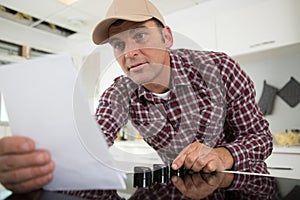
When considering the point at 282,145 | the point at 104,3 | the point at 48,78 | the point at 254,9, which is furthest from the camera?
the point at 104,3

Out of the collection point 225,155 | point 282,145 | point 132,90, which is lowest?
point 282,145

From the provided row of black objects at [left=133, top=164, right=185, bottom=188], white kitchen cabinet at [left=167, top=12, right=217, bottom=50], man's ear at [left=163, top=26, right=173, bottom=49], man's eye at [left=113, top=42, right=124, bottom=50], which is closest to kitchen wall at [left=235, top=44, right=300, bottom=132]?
white kitchen cabinet at [left=167, top=12, right=217, bottom=50]

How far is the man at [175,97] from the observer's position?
0.77 m

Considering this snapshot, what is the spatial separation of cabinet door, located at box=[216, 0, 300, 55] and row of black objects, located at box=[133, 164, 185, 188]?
151 centimetres

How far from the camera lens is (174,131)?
913 millimetres

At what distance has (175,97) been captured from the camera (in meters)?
0.92

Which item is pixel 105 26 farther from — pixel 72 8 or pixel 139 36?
pixel 72 8

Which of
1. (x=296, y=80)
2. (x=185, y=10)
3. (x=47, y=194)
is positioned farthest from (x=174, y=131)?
(x=185, y=10)

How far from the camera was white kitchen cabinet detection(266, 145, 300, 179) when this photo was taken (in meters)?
1.52

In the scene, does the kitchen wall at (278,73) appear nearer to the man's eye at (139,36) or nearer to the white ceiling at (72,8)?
the white ceiling at (72,8)

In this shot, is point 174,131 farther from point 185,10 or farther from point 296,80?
point 185,10

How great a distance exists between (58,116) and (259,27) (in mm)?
1834

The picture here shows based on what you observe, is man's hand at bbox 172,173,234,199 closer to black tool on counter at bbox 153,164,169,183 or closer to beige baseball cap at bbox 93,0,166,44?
black tool on counter at bbox 153,164,169,183

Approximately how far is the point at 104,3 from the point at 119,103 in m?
1.72
